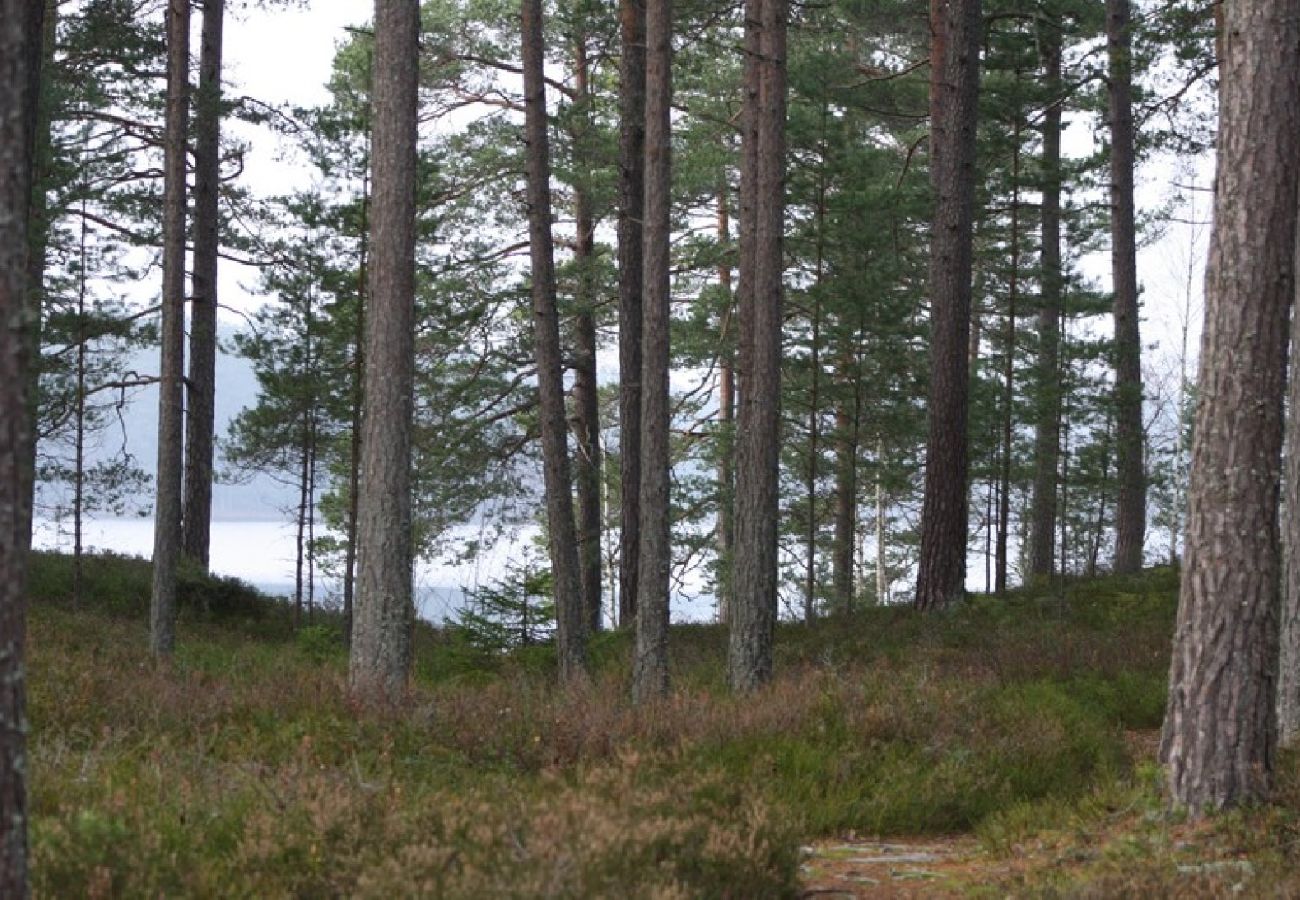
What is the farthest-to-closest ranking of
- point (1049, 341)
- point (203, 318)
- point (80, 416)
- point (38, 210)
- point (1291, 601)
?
point (1049, 341) < point (203, 318) < point (80, 416) < point (38, 210) < point (1291, 601)

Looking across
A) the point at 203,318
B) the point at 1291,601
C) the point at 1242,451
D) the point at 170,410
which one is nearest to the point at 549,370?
the point at 170,410

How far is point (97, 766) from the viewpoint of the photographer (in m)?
6.65

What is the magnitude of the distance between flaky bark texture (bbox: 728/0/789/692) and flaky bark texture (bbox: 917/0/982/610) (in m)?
4.56

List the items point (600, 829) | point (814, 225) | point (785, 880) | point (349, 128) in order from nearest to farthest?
point (600, 829) < point (785, 880) < point (349, 128) < point (814, 225)

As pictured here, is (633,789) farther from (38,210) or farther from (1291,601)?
(38,210)

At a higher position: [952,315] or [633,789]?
[952,315]

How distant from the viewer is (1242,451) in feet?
23.2

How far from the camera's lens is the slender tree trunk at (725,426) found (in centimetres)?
2472

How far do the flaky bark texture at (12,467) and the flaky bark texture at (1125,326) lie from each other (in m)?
20.5

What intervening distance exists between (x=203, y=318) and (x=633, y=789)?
60.6 ft

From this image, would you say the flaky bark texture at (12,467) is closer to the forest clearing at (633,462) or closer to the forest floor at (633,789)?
→ the forest clearing at (633,462)

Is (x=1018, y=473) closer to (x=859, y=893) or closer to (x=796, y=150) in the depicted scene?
(x=796, y=150)

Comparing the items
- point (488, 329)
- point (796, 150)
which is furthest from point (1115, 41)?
point (488, 329)

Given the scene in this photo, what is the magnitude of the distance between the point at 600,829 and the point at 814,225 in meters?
18.6
